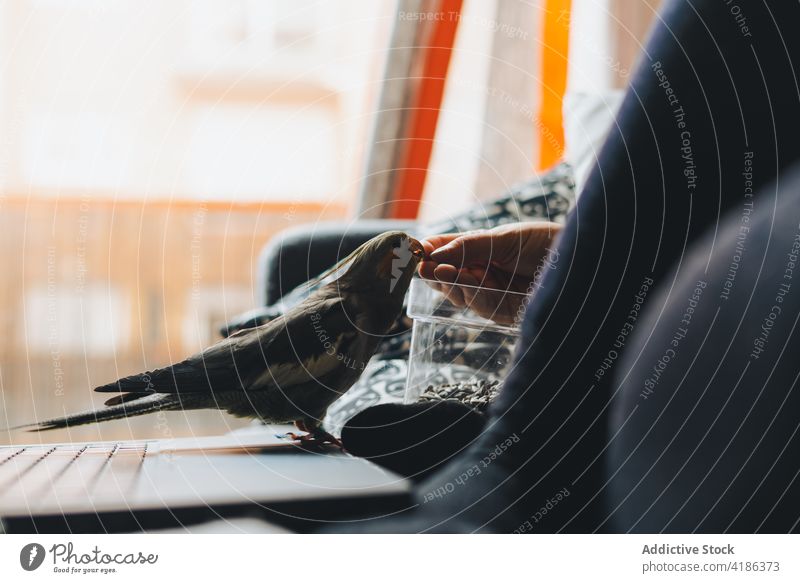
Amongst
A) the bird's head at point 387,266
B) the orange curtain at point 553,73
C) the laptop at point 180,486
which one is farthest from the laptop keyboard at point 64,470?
the orange curtain at point 553,73

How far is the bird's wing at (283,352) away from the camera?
0.33m

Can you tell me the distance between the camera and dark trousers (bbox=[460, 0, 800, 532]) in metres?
0.30

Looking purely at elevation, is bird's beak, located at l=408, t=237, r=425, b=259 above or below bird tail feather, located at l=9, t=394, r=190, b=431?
above

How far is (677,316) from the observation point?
1.04 ft

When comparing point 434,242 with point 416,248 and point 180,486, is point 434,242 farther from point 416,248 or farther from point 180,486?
point 180,486

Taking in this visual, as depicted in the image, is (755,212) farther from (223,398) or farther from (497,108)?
(497,108)

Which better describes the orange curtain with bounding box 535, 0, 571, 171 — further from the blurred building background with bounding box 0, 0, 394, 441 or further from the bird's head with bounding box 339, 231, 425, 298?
the bird's head with bounding box 339, 231, 425, 298

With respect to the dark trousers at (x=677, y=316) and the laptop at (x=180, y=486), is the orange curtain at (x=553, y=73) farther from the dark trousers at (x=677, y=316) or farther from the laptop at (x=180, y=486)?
the laptop at (x=180, y=486)

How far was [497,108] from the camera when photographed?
737mm

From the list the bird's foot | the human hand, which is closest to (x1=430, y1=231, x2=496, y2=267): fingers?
the human hand

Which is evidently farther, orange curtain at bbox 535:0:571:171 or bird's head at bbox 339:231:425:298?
orange curtain at bbox 535:0:571:171

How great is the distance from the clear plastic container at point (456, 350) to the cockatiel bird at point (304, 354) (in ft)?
0.16

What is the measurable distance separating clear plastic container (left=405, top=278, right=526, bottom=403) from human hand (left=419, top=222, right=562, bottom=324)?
0.01 meters

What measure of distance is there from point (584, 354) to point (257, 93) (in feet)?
1.10
